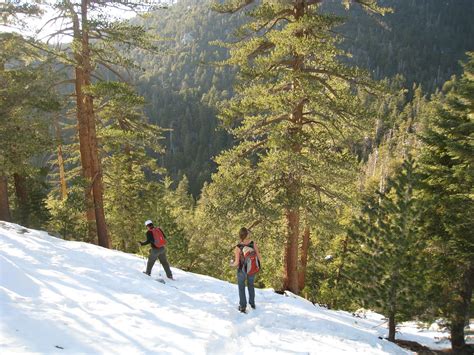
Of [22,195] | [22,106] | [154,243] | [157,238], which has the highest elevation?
[22,106]

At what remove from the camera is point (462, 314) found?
30.3 ft

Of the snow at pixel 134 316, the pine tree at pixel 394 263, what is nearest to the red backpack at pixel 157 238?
the snow at pixel 134 316

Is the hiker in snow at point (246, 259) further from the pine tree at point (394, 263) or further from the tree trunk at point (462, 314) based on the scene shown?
the tree trunk at point (462, 314)

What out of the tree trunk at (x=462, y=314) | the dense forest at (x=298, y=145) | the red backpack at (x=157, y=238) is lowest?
the tree trunk at (x=462, y=314)

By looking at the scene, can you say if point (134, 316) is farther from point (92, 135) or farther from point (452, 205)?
point (452, 205)

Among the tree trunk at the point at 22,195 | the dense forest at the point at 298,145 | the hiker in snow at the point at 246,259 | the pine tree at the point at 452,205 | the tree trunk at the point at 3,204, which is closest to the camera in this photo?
the hiker in snow at the point at 246,259

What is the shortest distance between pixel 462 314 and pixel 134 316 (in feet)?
26.4

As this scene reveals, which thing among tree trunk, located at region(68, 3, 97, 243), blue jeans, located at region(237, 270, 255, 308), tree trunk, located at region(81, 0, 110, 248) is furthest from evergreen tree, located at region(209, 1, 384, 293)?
tree trunk, located at region(68, 3, 97, 243)

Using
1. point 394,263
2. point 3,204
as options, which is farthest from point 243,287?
point 3,204

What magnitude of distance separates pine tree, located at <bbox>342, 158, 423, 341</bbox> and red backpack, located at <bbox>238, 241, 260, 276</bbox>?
239 cm

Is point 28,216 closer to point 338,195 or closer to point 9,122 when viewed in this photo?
point 9,122

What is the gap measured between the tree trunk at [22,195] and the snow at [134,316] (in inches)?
358

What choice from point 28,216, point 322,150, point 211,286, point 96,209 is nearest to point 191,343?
point 211,286

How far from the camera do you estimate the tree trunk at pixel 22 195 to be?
731 inches
